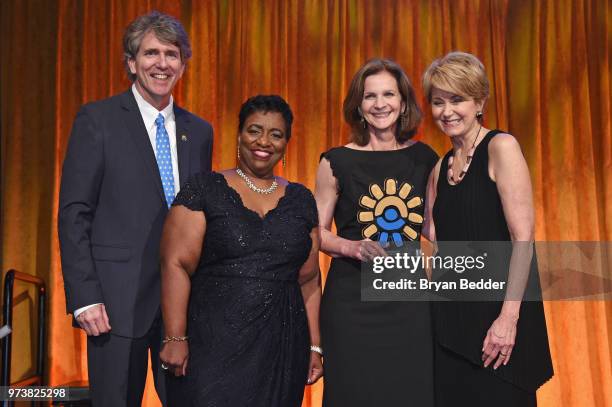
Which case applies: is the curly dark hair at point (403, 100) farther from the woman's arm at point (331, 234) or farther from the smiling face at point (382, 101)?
the woman's arm at point (331, 234)

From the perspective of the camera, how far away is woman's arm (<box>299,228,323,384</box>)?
82.7 inches

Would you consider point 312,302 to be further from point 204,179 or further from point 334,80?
point 334,80

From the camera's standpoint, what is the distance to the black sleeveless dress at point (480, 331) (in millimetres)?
1963

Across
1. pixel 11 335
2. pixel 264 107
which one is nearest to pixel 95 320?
pixel 264 107

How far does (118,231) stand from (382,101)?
3.27 feet

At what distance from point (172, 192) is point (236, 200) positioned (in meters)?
0.32

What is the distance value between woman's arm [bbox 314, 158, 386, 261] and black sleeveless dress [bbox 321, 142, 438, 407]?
0.06m

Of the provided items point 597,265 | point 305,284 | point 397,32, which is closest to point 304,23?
point 397,32

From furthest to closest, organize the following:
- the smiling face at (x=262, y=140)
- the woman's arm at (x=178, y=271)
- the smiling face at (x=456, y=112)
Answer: the smiling face at (x=456, y=112) < the smiling face at (x=262, y=140) < the woman's arm at (x=178, y=271)

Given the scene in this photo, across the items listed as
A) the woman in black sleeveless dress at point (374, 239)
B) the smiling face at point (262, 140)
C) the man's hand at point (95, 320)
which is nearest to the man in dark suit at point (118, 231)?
the man's hand at point (95, 320)

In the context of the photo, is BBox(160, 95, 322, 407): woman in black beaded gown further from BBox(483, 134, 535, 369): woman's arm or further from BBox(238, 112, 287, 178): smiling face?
BBox(483, 134, 535, 369): woman's arm

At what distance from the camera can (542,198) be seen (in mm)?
4414

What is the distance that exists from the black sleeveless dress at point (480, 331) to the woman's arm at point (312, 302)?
1.24ft

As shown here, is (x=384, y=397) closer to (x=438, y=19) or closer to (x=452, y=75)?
(x=452, y=75)
